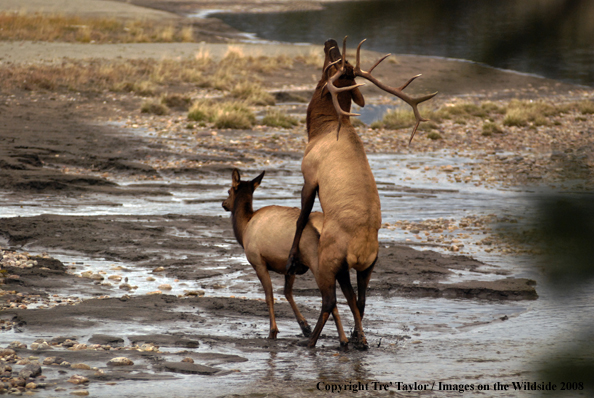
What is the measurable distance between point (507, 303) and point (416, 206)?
6421 millimetres

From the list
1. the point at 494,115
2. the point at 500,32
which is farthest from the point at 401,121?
the point at 500,32

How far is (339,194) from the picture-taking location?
5695 mm

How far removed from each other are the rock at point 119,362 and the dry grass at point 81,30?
37.7 metres

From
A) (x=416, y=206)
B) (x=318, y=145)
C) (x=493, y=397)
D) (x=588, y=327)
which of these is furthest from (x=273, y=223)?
(x=416, y=206)

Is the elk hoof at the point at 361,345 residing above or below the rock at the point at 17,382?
below

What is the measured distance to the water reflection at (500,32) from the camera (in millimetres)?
1368

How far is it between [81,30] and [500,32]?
4674 cm

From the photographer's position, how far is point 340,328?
6.11 m

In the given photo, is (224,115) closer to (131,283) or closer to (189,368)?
(131,283)

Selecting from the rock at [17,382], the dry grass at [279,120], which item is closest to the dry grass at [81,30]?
the dry grass at [279,120]

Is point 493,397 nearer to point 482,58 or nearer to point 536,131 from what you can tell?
point 482,58

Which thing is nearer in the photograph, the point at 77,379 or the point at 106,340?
the point at 77,379

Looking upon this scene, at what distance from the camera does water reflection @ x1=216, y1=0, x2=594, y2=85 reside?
1368 mm

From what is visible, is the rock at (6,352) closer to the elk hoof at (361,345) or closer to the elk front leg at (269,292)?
the elk front leg at (269,292)
